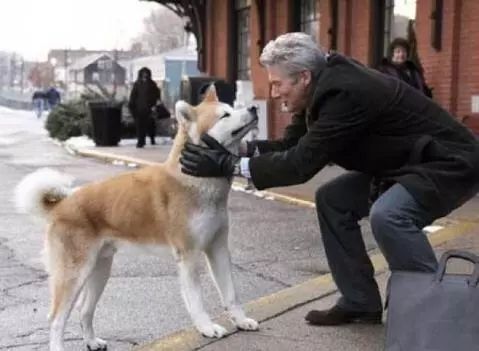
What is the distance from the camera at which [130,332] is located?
17.7ft

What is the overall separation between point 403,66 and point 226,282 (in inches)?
212

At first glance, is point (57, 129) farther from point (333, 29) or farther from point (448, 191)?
point (448, 191)

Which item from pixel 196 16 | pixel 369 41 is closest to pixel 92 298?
pixel 369 41

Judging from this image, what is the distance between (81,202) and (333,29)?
439 inches

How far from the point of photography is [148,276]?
22.7 feet

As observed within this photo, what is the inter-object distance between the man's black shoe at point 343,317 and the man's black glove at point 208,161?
1.18m

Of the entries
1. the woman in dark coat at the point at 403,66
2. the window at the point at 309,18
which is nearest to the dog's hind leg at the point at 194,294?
the woman in dark coat at the point at 403,66

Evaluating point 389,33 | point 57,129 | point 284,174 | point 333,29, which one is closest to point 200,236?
point 284,174

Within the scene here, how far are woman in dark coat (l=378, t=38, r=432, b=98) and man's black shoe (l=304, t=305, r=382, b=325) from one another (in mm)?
4787

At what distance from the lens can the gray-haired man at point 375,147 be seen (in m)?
4.18

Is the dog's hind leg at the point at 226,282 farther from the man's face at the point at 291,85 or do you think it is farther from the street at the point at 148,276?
the man's face at the point at 291,85

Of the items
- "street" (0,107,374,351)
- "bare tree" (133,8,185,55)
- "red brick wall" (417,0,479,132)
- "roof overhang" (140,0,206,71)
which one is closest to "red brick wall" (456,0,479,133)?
"red brick wall" (417,0,479,132)

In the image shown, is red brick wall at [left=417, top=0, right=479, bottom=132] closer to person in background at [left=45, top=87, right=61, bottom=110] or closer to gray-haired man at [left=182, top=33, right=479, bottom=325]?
gray-haired man at [left=182, top=33, right=479, bottom=325]

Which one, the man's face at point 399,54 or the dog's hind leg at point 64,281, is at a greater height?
the man's face at point 399,54
